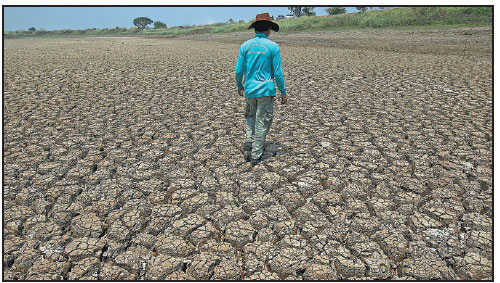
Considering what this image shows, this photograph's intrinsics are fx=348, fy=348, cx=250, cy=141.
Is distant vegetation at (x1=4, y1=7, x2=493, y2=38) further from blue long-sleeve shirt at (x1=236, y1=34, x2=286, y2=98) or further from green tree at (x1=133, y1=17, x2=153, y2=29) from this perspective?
green tree at (x1=133, y1=17, x2=153, y2=29)

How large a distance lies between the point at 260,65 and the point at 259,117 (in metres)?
0.55

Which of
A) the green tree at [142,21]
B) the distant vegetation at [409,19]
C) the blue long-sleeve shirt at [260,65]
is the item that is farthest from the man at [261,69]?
the green tree at [142,21]

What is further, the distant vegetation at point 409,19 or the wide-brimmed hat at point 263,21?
the distant vegetation at point 409,19

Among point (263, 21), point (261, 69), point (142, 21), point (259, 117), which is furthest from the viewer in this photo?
point (142, 21)

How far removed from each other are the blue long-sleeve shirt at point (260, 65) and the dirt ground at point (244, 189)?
2.85 ft

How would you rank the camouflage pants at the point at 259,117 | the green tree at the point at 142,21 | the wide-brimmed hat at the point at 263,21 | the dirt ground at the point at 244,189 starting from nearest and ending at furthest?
the dirt ground at the point at 244,189, the wide-brimmed hat at the point at 263,21, the camouflage pants at the point at 259,117, the green tree at the point at 142,21

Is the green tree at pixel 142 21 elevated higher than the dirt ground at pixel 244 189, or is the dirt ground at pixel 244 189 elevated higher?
the green tree at pixel 142 21

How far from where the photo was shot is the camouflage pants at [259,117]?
3.56 m

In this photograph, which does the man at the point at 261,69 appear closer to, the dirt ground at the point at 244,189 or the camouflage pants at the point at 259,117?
the camouflage pants at the point at 259,117

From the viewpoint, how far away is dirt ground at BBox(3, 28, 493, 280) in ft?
7.77

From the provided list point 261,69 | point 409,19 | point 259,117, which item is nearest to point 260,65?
point 261,69

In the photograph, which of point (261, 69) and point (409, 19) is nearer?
point (261, 69)

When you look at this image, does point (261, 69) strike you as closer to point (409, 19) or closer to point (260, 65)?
point (260, 65)

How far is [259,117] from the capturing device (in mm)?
3629
